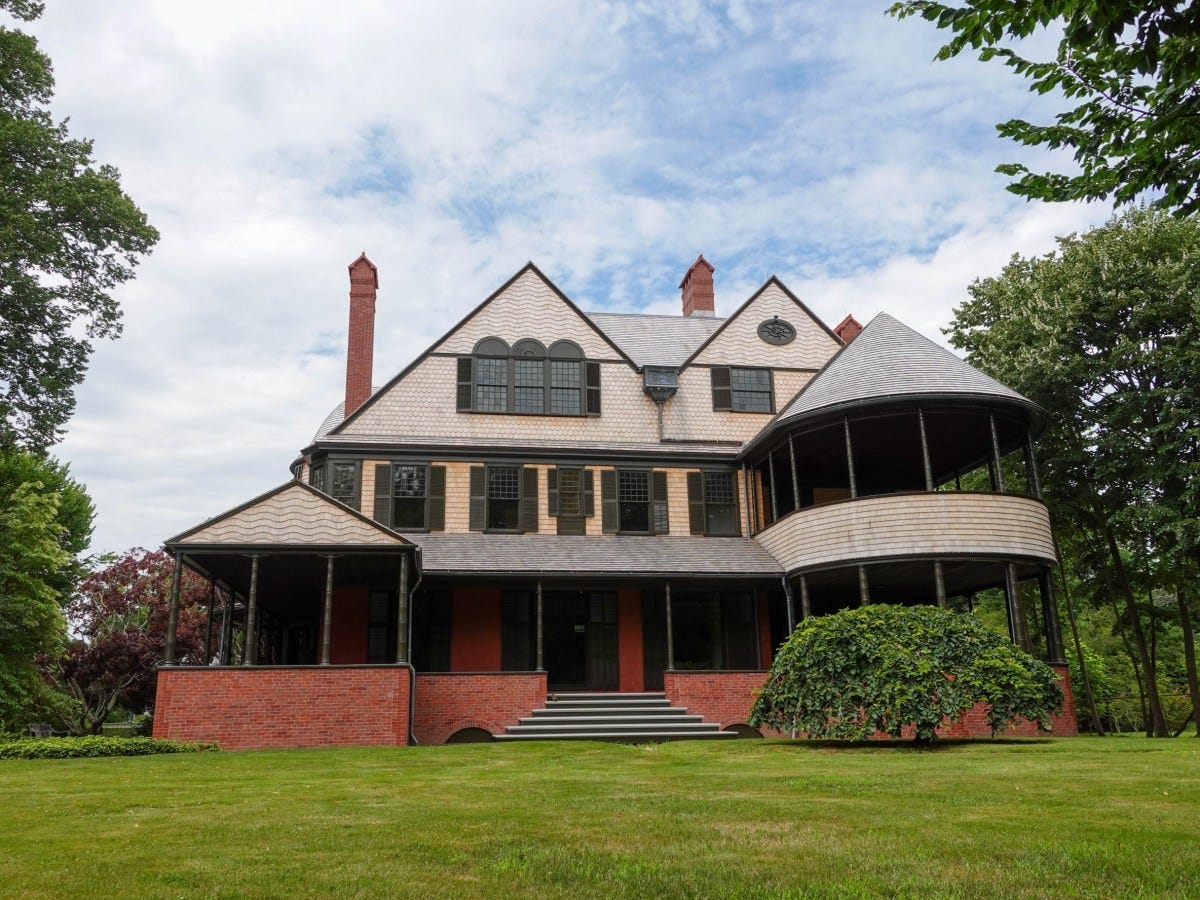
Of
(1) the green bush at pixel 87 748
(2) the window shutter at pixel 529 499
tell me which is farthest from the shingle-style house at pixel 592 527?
(1) the green bush at pixel 87 748

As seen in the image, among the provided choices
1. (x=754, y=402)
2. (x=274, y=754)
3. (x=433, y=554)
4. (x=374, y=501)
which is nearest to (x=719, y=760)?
(x=274, y=754)

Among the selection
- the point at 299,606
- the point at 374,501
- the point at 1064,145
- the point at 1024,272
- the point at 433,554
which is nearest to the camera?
the point at 1064,145

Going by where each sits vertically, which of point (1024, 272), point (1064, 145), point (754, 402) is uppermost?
point (1024, 272)

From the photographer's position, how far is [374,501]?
75.5ft

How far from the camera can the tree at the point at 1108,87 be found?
19.2 feet

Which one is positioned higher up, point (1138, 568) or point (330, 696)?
point (1138, 568)

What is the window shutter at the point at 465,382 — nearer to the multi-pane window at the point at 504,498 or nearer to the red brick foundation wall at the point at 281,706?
the multi-pane window at the point at 504,498

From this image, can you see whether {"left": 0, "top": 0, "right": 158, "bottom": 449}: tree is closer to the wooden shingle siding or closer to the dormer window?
the dormer window

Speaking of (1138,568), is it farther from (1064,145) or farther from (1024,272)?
(1064,145)

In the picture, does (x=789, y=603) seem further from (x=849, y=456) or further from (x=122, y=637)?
(x=122, y=637)

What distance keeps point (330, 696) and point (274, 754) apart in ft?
8.26

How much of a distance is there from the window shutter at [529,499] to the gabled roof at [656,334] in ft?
14.7

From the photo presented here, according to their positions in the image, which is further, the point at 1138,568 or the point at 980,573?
the point at 1138,568

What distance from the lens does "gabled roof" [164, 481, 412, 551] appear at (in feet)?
59.7
